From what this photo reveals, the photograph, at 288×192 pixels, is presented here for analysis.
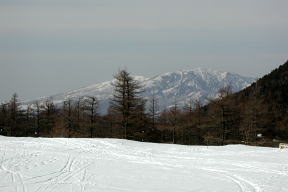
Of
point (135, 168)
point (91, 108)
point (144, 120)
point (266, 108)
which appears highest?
point (266, 108)

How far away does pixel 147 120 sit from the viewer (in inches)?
1989

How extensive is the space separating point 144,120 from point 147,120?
6.39 feet

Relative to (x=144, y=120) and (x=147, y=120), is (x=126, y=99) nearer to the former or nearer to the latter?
(x=144, y=120)

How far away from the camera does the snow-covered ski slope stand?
1605cm

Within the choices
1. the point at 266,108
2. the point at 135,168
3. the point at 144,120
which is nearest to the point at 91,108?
the point at 144,120

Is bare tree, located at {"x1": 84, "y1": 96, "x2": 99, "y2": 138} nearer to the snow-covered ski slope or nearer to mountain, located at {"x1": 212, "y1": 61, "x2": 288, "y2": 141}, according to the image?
mountain, located at {"x1": 212, "y1": 61, "x2": 288, "y2": 141}

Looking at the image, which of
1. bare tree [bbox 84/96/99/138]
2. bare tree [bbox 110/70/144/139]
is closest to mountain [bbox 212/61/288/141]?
bare tree [bbox 110/70/144/139]

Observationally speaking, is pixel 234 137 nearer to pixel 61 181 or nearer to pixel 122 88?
pixel 122 88

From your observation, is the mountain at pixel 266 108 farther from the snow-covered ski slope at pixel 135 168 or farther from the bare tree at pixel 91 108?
the snow-covered ski slope at pixel 135 168

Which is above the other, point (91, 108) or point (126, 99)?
point (126, 99)

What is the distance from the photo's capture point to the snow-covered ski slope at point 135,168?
16047 mm

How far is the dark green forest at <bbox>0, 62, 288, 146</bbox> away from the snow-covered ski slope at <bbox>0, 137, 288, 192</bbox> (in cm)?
1425

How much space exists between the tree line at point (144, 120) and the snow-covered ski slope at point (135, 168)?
46.5ft

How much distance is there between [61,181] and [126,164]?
20.7 ft
